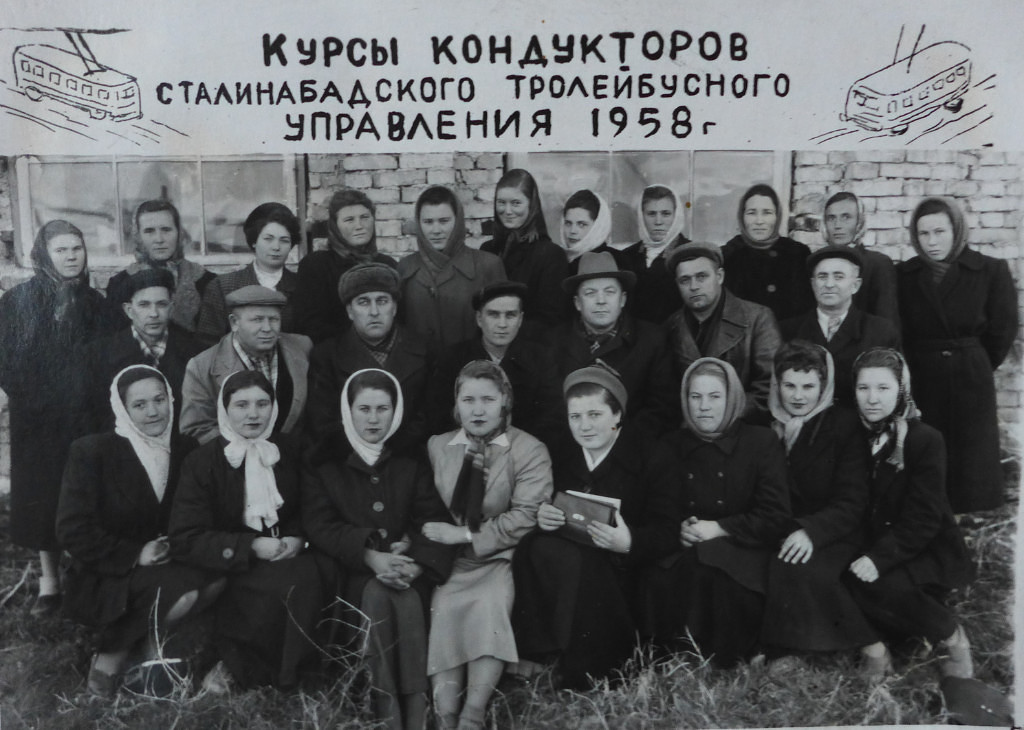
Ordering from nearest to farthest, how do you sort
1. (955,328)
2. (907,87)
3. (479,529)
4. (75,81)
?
(75,81), (479,529), (907,87), (955,328)

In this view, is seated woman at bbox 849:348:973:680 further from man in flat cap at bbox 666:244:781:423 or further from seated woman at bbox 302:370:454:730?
seated woman at bbox 302:370:454:730

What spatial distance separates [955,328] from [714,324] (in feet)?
3.50

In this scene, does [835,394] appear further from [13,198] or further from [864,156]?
[13,198]

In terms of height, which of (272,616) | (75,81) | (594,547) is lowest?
(272,616)

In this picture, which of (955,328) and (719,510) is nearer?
(719,510)

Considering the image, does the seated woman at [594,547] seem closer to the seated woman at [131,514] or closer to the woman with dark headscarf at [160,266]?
the seated woman at [131,514]

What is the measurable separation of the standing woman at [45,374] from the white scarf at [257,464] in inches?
25.1

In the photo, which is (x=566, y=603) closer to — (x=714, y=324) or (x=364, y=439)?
(x=364, y=439)

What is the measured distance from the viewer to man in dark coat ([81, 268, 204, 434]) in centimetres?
412

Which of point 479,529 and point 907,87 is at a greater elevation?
point 907,87

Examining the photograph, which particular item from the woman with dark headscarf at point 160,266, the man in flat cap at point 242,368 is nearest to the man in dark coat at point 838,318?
the man in flat cap at point 242,368

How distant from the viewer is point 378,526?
162 inches

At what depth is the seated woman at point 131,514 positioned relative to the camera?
4098 millimetres

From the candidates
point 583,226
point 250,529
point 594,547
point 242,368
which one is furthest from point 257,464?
point 583,226
